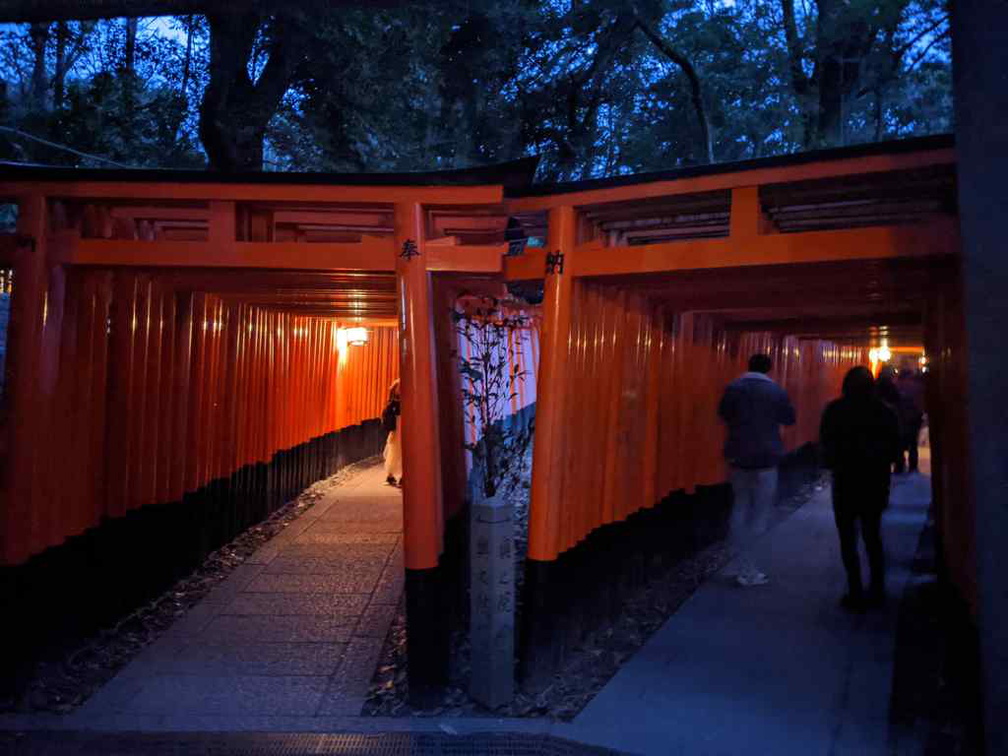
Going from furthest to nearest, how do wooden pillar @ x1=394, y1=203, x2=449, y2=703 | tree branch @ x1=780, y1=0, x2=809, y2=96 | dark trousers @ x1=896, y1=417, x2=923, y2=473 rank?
tree branch @ x1=780, y1=0, x2=809, y2=96 → dark trousers @ x1=896, y1=417, x2=923, y2=473 → wooden pillar @ x1=394, y1=203, x2=449, y2=703

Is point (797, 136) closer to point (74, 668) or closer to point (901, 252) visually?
point (901, 252)

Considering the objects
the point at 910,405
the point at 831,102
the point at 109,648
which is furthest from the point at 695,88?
the point at 109,648

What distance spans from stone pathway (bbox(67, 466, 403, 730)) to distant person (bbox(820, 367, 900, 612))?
3.34m

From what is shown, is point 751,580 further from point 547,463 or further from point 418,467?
point 418,467

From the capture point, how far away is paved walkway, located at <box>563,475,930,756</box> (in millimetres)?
4211

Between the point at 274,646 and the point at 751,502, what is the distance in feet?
12.3

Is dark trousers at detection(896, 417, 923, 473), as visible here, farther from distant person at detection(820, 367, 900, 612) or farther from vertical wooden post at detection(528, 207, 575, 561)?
vertical wooden post at detection(528, 207, 575, 561)

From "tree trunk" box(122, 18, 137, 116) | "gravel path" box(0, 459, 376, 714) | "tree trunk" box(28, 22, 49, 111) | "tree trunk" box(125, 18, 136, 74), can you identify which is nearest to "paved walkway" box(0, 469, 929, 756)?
"gravel path" box(0, 459, 376, 714)

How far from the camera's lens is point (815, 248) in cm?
429

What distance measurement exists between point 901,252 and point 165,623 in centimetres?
531

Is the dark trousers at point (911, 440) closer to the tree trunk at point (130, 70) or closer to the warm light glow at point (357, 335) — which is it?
the warm light glow at point (357, 335)

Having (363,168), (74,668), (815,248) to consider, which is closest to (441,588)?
(74,668)

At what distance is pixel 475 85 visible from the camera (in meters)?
14.5

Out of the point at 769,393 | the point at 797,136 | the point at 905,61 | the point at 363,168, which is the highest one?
the point at 905,61
